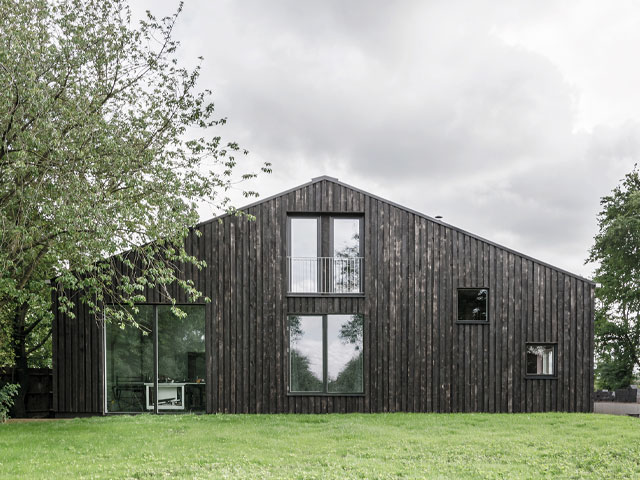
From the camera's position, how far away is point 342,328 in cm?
1394

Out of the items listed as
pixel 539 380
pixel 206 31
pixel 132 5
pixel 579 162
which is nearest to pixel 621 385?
pixel 579 162

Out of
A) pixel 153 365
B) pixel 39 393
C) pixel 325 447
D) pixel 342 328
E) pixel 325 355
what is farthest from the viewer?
pixel 39 393

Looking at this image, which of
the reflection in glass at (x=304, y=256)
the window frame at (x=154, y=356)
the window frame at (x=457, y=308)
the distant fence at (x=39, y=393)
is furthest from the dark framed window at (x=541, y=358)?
the distant fence at (x=39, y=393)

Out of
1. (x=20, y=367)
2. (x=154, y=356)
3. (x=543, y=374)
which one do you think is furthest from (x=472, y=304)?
(x=20, y=367)

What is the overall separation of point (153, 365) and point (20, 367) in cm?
383

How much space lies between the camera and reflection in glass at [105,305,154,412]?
1363cm

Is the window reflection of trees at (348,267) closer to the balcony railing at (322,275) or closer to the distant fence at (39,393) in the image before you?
the balcony railing at (322,275)

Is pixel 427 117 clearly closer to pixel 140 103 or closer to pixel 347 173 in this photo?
pixel 347 173

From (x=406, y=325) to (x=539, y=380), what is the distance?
342cm

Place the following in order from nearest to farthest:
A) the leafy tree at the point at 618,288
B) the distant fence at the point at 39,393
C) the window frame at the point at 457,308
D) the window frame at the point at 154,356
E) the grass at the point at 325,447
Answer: the grass at the point at 325,447 → the window frame at the point at 154,356 → the window frame at the point at 457,308 → the distant fence at the point at 39,393 → the leafy tree at the point at 618,288

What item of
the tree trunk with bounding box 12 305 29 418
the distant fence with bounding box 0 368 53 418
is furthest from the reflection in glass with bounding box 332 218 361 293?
the tree trunk with bounding box 12 305 29 418

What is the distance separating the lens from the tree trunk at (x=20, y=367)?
46.9ft

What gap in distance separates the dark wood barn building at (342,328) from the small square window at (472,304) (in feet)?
0.08

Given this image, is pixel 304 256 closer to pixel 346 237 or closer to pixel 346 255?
pixel 346 255
